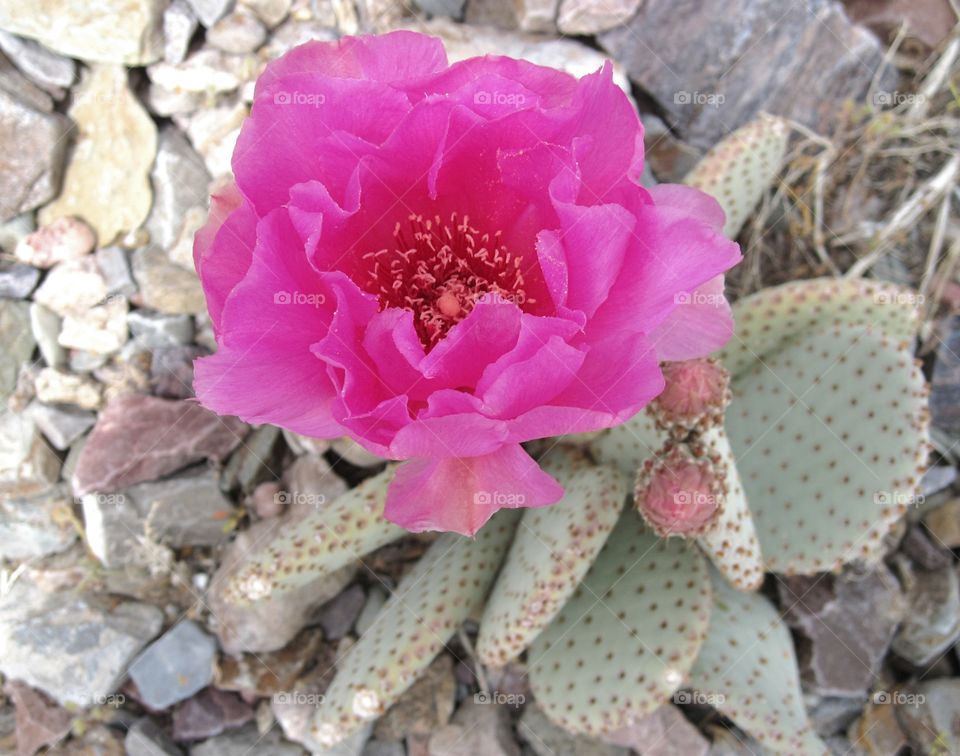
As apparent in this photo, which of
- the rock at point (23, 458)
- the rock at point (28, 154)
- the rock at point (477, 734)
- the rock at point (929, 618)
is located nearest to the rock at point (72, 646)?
the rock at point (23, 458)

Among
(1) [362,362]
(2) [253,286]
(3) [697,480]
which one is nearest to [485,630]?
(3) [697,480]

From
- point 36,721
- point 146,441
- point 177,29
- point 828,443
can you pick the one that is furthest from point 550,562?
point 177,29

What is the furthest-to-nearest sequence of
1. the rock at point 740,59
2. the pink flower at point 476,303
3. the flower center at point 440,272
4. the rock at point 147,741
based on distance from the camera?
the rock at point 740,59 < the rock at point 147,741 < the flower center at point 440,272 < the pink flower at point 476,303

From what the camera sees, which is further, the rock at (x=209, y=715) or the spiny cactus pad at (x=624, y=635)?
the rock at (x=209, y=715)

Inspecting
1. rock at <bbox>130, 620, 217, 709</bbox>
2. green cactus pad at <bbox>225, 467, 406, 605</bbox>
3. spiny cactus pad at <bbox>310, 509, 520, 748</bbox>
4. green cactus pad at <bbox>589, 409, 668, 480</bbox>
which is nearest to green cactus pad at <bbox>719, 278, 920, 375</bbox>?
green cactus pad at <bbox>589, 409, 668, 480</bbox>

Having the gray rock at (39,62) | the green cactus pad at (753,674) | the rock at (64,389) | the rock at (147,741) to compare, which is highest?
the gray rock at (39,62)

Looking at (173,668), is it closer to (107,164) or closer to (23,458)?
(23,458)

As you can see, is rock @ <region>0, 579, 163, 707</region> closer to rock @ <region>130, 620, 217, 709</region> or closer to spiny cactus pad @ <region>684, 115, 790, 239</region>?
rock @ <region>130, 620, 217, 709</region>

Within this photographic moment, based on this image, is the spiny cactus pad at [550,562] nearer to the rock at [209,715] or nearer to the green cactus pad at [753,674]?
the green cactus pad at [753,674]
